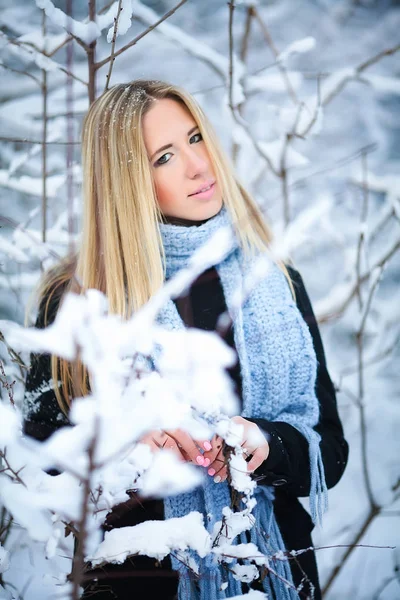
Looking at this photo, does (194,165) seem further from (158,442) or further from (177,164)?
(158,442)

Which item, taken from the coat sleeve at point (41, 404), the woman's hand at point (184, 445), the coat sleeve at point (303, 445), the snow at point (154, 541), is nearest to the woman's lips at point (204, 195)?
the coat sleeve at point (303, 445)

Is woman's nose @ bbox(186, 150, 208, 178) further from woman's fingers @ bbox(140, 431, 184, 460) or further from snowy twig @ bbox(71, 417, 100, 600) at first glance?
snowy twig @ bbox(71, 417, 100, 600)

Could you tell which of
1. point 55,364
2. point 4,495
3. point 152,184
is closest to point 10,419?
point 4,495

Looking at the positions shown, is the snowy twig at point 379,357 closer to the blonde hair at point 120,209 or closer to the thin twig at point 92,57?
the blonde hair at point 120,209

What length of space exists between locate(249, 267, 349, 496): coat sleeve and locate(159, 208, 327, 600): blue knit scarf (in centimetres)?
3

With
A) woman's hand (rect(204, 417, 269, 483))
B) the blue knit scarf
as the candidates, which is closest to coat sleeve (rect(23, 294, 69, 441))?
the blue knit scarf

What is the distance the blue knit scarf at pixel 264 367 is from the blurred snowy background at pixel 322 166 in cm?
54

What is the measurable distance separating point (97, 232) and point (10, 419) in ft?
2.39

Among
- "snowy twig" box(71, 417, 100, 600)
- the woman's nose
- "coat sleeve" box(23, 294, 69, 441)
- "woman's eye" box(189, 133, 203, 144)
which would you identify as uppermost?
"woman's eye" box(189, 133, 203, 144)

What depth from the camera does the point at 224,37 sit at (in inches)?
90.1

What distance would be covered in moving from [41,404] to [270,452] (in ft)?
1.89

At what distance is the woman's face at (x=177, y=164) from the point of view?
1146 mm

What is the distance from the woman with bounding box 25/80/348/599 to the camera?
108 centimetres

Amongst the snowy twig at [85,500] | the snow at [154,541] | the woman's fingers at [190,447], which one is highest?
the woman's fingers at [190,447]
